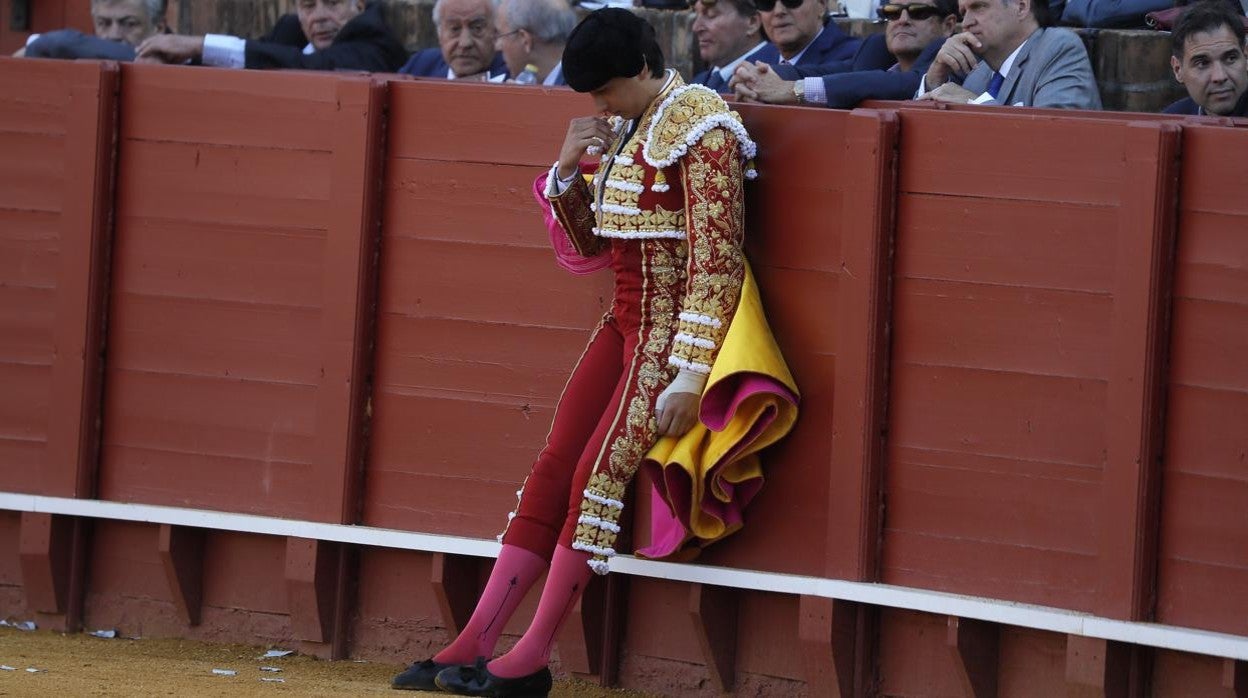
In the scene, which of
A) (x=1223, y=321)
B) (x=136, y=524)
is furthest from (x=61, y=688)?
(x=1223, y=321)

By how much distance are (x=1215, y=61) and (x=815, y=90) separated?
1.04 m

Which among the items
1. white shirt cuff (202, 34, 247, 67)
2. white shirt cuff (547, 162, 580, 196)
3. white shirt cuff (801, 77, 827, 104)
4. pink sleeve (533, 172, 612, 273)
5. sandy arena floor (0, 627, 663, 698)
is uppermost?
white shirt cuff (202, 34, 247, 67)

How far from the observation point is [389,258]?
5.98m

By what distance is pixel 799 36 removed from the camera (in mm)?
6363

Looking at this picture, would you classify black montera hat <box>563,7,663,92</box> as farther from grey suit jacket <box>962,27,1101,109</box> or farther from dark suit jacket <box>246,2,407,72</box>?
dark suit jacket <box>246,2,407,72</box>

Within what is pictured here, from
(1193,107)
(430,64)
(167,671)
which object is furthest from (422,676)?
(430,64)

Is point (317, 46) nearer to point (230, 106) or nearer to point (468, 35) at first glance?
point (468, 35)

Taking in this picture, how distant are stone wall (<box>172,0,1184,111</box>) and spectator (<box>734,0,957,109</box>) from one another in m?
0.72

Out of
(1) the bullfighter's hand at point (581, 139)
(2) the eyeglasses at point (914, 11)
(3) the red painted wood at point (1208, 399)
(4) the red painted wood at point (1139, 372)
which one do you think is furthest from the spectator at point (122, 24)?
(3) the red painted wood at point (1208, 399)

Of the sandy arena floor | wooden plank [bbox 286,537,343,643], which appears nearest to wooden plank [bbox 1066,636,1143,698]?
the sandy arena floor

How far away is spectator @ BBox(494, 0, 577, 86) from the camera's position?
666cm

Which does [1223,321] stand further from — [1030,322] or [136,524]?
[136,524]

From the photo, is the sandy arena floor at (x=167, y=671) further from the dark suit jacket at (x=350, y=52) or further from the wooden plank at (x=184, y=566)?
the dark suit jacket at (x=350, y=52)

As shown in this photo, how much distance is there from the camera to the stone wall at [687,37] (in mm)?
6699
